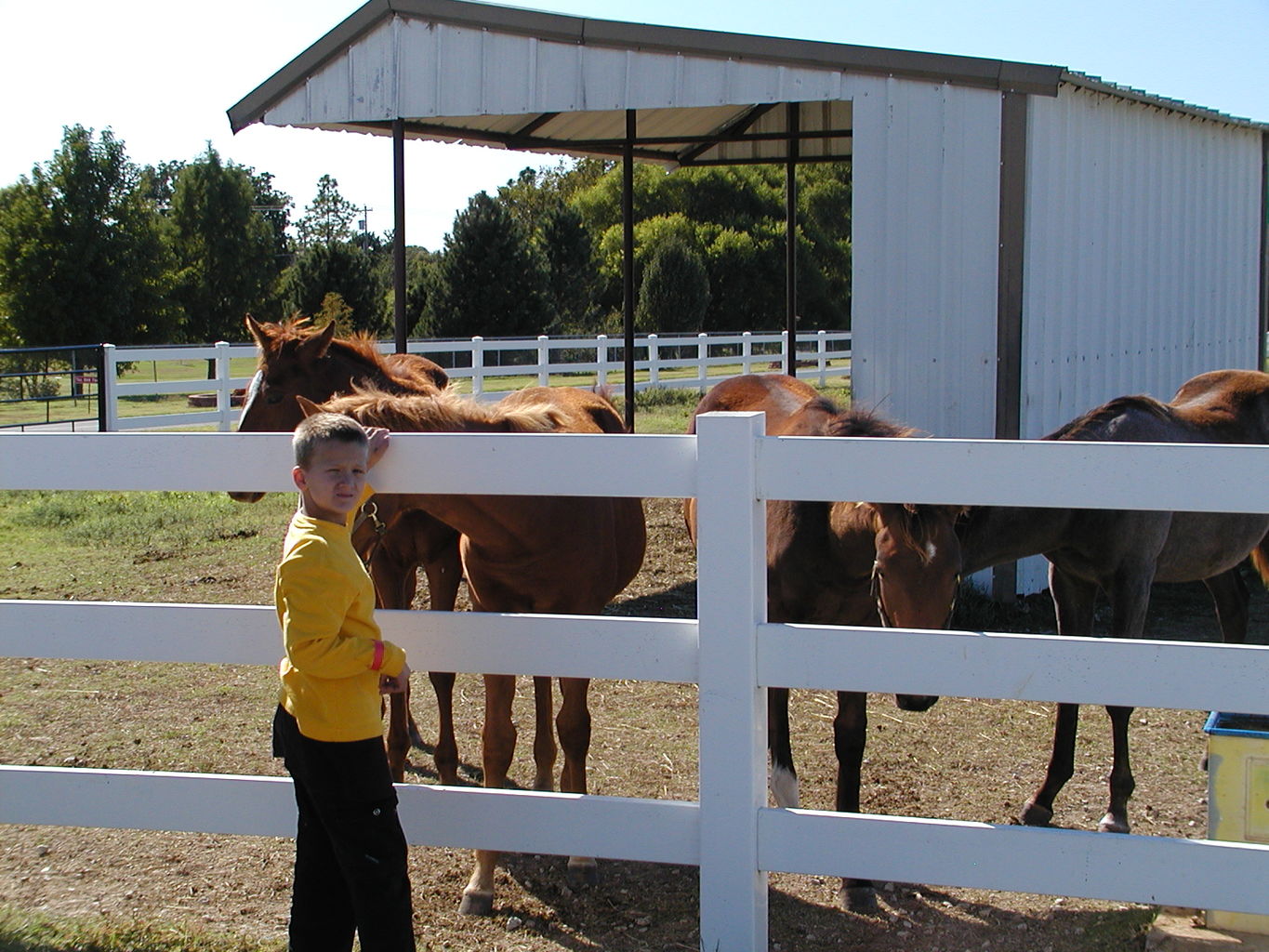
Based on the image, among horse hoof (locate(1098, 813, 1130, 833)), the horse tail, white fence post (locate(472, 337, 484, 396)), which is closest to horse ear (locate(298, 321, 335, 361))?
horse hoof (locate(1098, 813, 1130, 833))

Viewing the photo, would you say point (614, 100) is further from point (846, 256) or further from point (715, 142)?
point (846, 256)

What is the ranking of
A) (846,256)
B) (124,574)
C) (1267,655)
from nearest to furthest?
(1267,655), (124,574), (846,256)

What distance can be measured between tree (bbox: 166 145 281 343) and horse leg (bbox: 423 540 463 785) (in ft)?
130

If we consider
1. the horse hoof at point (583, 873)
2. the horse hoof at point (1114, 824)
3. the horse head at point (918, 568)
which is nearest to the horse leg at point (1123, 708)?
the horse hoof at point (1114, 824)

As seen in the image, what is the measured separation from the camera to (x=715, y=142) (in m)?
11.5

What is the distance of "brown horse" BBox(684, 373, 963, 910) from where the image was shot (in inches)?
137

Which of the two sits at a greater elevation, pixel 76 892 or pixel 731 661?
pixel 731 661

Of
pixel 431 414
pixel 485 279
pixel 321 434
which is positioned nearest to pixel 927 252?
pixel 431 414

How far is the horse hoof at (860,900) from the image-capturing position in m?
3.65

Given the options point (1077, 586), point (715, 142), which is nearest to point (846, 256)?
point (715, 142)

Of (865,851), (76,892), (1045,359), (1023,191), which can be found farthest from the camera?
(1045,359)

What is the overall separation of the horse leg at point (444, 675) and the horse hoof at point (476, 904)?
103cm

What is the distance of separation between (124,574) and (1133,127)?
27.2ft

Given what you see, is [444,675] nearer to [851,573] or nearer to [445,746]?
[445,746]
